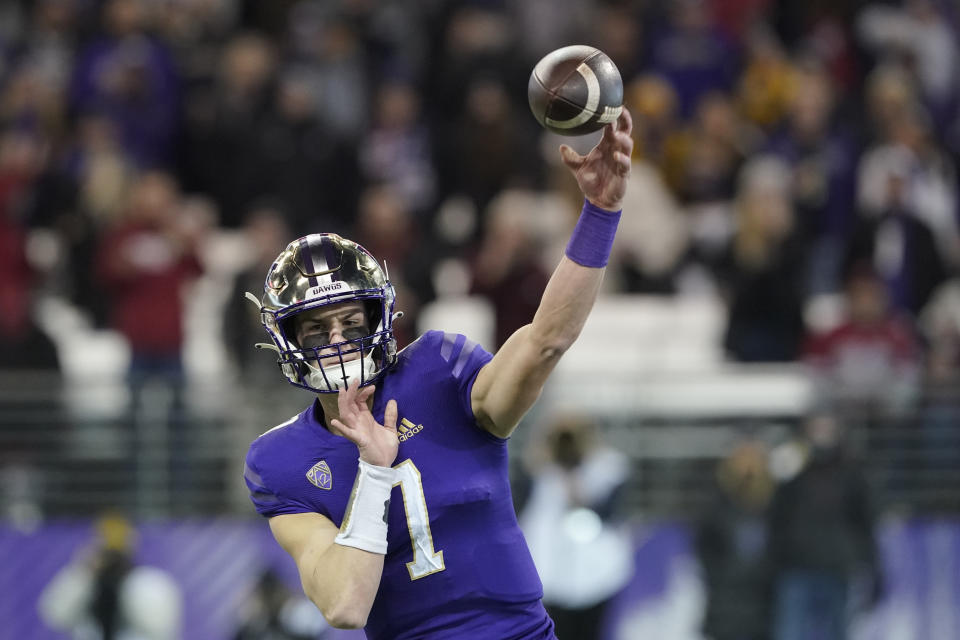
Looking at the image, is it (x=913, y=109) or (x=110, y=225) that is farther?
(x=913, y=109)

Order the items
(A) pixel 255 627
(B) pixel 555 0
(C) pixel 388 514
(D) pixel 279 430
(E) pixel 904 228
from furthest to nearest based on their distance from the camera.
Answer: (B) pixel 555 0 → (E) pixel 904 228 → (A) pixel 255 627 → (D) pixel 279 430 → (C) pixel 388 514

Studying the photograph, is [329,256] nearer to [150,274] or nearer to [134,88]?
[150,274]

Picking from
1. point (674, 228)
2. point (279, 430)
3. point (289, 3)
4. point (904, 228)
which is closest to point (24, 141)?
point (289, 3)

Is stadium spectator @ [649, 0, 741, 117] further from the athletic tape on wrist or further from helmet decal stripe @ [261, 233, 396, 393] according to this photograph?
the athletic tape on wrist

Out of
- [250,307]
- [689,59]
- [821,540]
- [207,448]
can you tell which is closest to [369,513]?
[821,540]

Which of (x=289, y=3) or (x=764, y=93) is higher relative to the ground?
(x=289, y=3)

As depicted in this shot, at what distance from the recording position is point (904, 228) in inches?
467

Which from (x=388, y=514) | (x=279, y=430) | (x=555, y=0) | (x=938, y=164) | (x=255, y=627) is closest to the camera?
(x=388, y=514)

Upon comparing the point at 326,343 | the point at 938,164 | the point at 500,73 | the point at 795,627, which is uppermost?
the point at 500,73

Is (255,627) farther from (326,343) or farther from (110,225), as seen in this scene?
(326,343)

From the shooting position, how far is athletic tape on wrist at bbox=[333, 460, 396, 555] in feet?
13.6

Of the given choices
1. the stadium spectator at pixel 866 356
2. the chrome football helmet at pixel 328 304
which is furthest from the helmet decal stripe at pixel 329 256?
the stadium spectator at pixel 866 356

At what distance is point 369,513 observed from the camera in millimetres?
4141

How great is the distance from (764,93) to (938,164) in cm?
147
